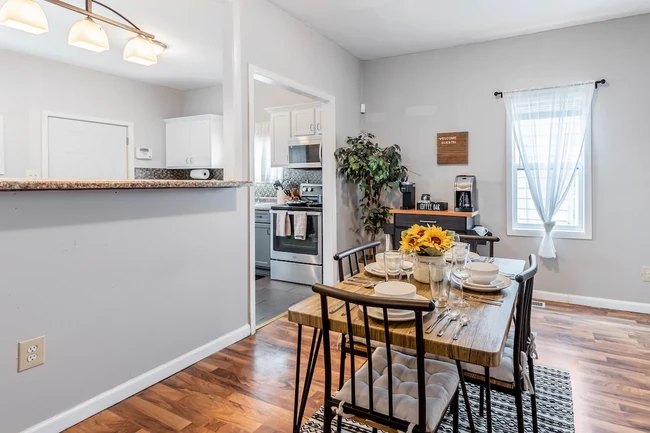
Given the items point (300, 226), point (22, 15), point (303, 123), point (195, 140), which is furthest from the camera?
point (195, 140)

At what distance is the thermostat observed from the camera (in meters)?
5.62

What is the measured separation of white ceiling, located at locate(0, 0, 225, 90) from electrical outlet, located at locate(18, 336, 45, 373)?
2.31 metres

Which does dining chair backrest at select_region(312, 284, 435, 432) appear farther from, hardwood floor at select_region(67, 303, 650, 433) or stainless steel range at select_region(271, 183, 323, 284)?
stainless steel range at select_region(271, 183, 323, 284)

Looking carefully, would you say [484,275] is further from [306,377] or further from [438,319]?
[306,377]

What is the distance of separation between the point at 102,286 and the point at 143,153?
416 cm

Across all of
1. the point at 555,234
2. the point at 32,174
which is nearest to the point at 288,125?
the point at 32,174

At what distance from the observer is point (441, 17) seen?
342 centimetres

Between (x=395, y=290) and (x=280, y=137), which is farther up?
(x=280, y=137)

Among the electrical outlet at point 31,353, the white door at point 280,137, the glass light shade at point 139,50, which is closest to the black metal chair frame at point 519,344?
the electrical outlet at point 31,353

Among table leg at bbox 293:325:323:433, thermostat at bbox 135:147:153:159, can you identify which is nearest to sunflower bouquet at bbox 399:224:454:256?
table leg at bbox 293:325:323:433

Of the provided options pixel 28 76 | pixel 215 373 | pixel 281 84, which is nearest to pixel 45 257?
pixel 215 373

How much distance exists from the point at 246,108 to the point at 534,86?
2.77m

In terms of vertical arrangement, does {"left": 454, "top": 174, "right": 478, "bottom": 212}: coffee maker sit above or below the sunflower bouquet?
above

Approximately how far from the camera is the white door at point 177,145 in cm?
579
